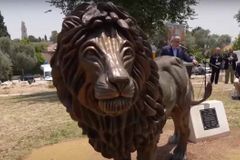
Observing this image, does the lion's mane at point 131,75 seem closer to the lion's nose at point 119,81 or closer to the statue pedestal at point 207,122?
the lion's nose at point 119,81

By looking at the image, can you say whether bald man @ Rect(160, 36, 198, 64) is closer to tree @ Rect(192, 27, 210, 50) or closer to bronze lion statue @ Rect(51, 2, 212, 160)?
bronze lion statue @ Rect(51, 2, 212, 160)

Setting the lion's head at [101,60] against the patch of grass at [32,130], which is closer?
the lion's head at [101,60]

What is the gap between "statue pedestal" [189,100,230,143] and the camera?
6643 mm

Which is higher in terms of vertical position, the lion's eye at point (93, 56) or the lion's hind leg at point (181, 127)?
the lion's eye at point (93, 56)

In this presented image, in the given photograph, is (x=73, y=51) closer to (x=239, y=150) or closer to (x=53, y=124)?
(x=239, y=150)

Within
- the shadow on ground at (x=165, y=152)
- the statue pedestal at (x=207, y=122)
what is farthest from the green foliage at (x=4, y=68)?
the shadow on ground at (x=165, y=152)

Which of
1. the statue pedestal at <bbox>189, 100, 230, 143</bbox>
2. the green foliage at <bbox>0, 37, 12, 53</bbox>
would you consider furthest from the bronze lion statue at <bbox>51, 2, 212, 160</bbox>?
the green foliage at <bbox>0, 37, 12, 53</bbox>

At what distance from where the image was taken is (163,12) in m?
17.5

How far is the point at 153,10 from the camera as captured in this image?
1708 cm

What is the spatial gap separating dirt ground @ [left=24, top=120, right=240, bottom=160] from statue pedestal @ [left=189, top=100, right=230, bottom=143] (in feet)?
0.37

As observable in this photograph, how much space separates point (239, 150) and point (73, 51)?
4.21 meters

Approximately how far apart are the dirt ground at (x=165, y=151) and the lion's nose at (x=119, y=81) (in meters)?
3.35

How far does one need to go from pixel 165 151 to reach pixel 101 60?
3.68 meters

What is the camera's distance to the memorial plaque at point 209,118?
22.2 ft
